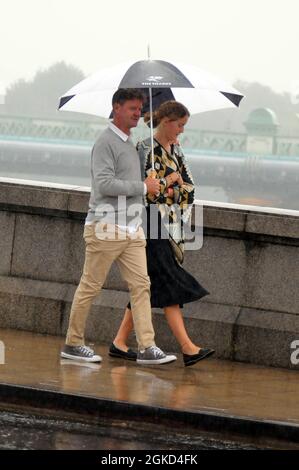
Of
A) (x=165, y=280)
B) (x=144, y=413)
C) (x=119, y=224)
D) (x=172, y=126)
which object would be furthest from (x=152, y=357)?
(x=144, y=413)

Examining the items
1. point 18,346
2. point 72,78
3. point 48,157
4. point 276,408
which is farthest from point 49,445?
point 72,78

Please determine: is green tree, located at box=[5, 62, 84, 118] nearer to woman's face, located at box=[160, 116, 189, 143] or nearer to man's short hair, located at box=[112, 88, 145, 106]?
woman's face, located at box=[160, 116, 189, 143]

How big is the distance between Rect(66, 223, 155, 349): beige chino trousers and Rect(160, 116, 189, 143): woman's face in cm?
62

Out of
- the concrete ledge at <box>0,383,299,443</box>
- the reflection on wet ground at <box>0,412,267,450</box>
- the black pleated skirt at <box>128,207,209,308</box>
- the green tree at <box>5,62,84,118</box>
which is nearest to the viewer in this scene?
the reflection on wet ground at <box>0,412,267,450</box>

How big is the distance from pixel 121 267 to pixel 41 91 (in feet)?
327

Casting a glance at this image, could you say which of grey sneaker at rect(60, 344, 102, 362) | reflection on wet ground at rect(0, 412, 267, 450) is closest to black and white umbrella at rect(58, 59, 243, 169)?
grey sneaker at rect(60, 344, 102, 362)

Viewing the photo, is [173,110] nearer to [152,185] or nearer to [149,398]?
[152,185]

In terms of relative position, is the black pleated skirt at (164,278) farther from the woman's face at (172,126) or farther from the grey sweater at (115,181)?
the woman's face at (172,126)

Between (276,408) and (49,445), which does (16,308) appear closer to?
(276,408)

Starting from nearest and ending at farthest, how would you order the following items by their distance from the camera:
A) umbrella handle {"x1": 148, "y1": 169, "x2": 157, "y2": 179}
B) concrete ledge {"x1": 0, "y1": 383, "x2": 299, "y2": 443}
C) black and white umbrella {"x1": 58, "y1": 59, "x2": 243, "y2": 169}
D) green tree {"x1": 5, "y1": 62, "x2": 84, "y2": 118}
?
concrete ledge {"x1": 0, "y1": 383, "x2": 299, "y2": 443}
black and white umbrella {"x1": 58, "y1": 59, "x2": 243, "y2": 169}
umbrella handle {"x1": 148, "y1": 169, "x2": 157, "y2": 179}
green tree {"x1": 5, "y1": 62, "x2": 84, "y2": 118}

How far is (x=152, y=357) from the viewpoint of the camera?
27.7 feet

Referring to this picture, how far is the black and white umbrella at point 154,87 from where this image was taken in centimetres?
823

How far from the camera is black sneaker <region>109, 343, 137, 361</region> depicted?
8742 mm
